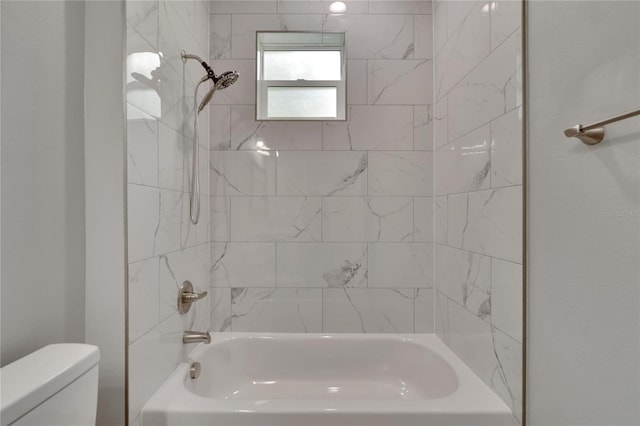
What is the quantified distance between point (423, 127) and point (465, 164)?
544 millimetres

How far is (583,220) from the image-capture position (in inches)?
33.6

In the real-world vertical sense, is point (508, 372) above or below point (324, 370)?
above

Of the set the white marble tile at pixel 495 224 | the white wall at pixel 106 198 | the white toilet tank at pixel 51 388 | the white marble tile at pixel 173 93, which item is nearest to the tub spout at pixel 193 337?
the white wall at pixel 106 198

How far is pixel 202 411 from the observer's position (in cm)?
118

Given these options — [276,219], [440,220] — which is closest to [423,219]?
[440,220]

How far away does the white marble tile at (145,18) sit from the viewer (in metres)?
1.13

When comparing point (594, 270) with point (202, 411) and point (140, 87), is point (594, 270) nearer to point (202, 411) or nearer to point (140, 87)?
point (202, 411)

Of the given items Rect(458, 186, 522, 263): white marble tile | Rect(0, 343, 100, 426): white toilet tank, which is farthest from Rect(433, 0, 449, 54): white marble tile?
Rect(0, 343, 100, 426): white toilet tank

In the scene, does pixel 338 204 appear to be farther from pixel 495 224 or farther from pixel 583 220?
pixel 583 220

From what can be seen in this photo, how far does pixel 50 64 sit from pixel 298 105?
1.38m

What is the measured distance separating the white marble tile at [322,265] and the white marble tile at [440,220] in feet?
1.33

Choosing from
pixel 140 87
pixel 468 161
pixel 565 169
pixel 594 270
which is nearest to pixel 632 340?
pixel 594 270

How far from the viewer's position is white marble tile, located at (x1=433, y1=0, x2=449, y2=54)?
184cm

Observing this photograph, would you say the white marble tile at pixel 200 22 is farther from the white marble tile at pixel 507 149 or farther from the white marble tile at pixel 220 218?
the white marble tile at pixel 507 149
